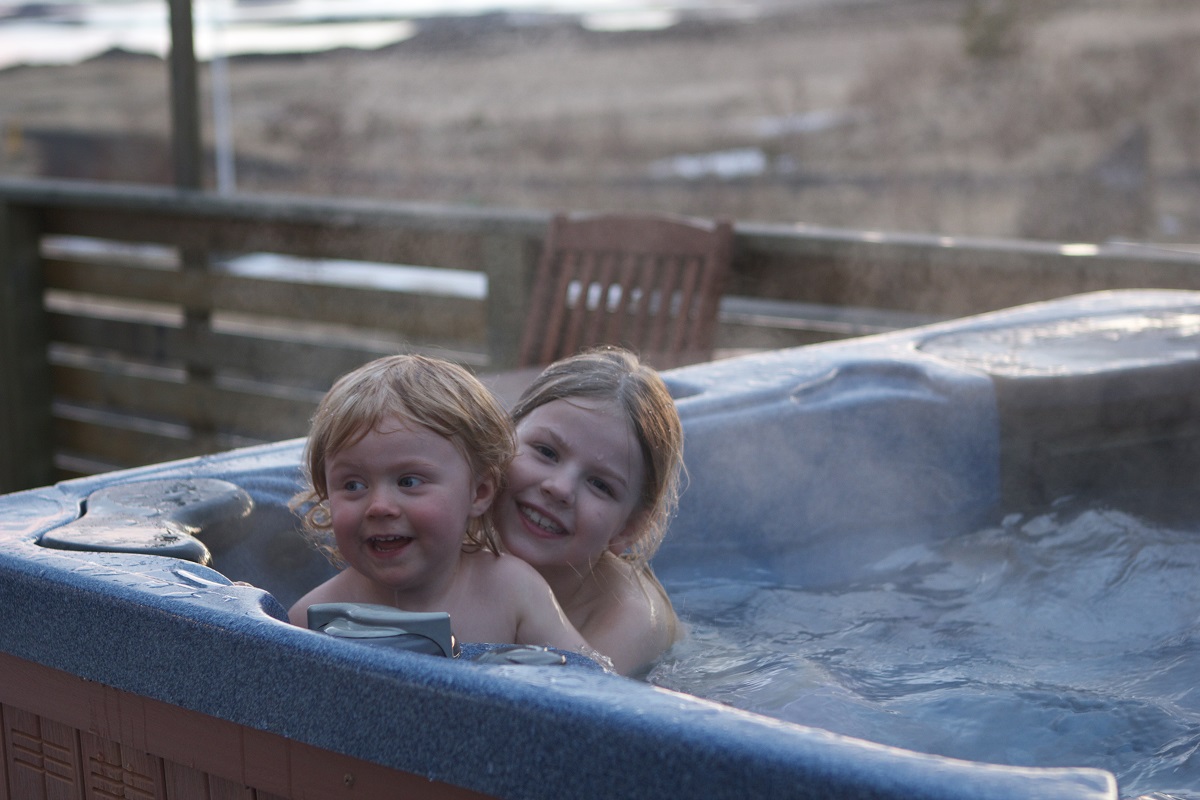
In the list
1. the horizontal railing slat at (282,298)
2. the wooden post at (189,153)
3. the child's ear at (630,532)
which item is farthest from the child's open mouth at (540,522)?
the wooden post at (189,153)

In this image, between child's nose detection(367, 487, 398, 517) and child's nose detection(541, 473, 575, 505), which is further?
child's nose detection(541, 473, 575, 505)

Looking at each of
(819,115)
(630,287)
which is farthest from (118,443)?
(819,115)

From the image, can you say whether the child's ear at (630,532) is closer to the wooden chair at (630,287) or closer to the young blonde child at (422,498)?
the young blonde child at (422,498)

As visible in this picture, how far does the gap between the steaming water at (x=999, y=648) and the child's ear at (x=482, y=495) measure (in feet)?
1.24

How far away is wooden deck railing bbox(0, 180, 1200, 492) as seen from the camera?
8.77 feet

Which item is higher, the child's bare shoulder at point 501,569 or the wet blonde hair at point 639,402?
the wet blonde hair at point 639,402

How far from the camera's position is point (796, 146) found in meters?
12.7

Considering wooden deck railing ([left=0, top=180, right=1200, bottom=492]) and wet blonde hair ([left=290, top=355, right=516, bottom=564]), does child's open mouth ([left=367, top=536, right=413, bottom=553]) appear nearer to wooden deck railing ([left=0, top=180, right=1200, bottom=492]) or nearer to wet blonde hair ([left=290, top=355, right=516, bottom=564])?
wet blonde hair ([left=290, top=355, right=516, bottom=564])

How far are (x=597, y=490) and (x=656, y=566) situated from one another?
490 millimetres

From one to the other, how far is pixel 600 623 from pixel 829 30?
37.2ft

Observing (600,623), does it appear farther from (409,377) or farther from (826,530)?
(826,530)

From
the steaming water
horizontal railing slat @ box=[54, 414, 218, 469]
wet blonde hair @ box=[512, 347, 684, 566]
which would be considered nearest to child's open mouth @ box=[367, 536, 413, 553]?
wet blonde hair @ box=[512, 347, 684, 566]

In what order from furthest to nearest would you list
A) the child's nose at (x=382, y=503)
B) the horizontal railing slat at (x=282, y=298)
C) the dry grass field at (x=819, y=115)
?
1. the dry grass field at (x=819, y=115)
2. the horizontal railing slat at (x=282, y=298)
3. the child's nose at (x=382, y=503)

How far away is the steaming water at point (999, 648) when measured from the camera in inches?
57.5
